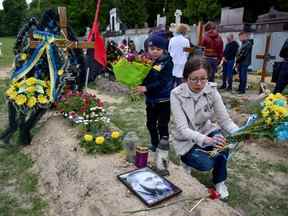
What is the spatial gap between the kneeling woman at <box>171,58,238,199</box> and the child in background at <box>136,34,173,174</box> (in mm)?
528

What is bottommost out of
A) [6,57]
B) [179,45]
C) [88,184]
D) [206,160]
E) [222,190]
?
[222,190]

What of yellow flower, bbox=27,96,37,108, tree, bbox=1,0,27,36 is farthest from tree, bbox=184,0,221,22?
tree, bbox=1,0,27,36

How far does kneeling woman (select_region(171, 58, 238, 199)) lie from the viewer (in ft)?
9.48

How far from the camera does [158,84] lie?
3602 millimetres

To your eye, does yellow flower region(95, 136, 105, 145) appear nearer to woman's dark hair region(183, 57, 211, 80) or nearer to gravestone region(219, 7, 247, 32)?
woman's dark hair region(183, 57, 211, 80)

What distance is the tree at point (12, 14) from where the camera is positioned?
2066 inches

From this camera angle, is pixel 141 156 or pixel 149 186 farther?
pixel 141 156

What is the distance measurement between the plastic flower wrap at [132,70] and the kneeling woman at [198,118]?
624mm

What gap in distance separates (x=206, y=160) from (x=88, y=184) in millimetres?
1244

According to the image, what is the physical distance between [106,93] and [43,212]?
6.47 metres

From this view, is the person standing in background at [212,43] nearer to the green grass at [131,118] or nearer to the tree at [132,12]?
the green grass at [131,118]

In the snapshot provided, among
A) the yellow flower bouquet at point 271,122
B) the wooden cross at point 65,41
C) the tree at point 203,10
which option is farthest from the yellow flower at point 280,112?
the tree at point 203,10

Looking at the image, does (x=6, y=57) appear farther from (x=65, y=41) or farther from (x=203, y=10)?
(x=203, y=10)

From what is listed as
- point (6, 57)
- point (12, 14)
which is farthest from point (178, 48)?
point (12, 14)
